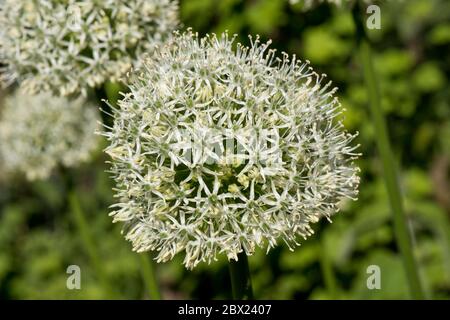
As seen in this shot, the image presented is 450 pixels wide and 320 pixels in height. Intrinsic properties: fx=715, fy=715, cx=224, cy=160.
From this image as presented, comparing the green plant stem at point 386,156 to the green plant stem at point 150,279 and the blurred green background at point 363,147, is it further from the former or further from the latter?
the blurred green background at point 363,147

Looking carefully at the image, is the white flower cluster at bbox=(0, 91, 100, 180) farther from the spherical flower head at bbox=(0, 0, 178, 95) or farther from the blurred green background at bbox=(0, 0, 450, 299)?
the spherical flower head at bbox=(0, 0, 178, 95)

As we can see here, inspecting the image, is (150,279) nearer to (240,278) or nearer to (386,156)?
(240,278)

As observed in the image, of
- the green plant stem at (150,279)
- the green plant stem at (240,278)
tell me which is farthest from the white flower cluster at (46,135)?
the green plant stem at (240,278)

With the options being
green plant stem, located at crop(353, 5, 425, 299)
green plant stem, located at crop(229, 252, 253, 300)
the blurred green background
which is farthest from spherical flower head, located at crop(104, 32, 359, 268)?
the blurred green background

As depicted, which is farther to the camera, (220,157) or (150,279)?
(150,279)

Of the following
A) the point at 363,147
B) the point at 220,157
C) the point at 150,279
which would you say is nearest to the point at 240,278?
the point at 220,157
